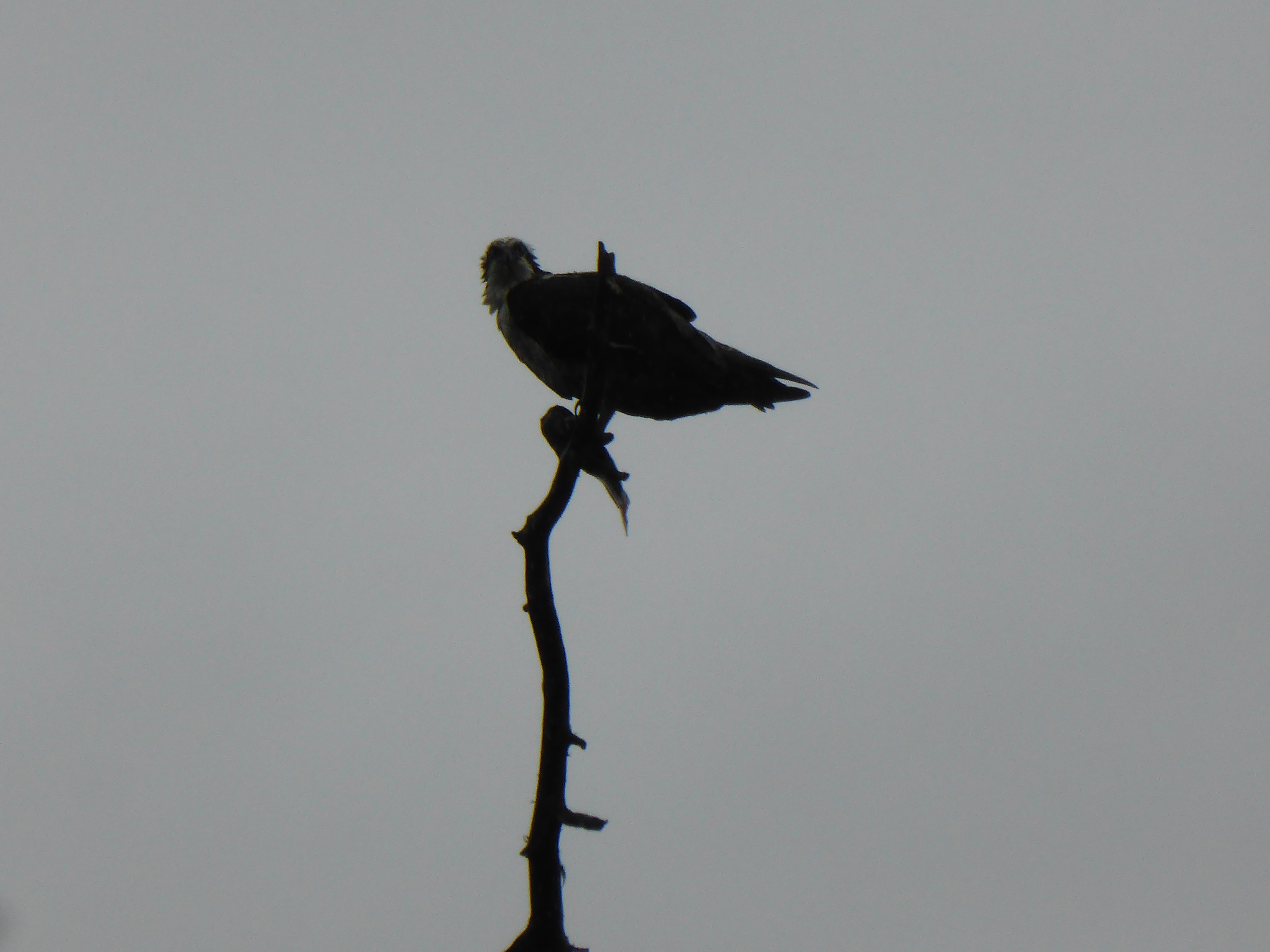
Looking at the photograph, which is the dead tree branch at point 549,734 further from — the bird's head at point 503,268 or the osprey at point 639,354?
the bird's head at point 503,268

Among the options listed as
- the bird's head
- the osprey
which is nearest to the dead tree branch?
the osprey

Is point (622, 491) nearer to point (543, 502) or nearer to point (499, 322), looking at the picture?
point (543, 502)

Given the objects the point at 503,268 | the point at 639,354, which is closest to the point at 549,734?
the point at 639,354

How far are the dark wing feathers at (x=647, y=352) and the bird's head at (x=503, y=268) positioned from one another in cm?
134

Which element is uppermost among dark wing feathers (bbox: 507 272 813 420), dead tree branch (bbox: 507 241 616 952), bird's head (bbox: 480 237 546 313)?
bird's head (bbox: 480 237 546 313)

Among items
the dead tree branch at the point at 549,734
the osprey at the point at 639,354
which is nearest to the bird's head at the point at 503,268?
the osprey at the point at 639,354

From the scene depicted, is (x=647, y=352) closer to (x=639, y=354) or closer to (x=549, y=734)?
(x=639, y=354)

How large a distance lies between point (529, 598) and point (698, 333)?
2.78 metres

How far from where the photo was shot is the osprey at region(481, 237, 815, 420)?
6.31 metres

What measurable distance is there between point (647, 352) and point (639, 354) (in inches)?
2.0

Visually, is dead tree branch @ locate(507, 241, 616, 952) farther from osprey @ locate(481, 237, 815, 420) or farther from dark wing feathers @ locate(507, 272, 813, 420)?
dark wing feathers @ locate(507, 272, 813, 420)

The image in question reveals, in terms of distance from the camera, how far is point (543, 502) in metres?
4.52

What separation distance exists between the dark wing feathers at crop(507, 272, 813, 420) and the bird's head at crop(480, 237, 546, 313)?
1339mm

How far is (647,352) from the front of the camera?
20.9ft
